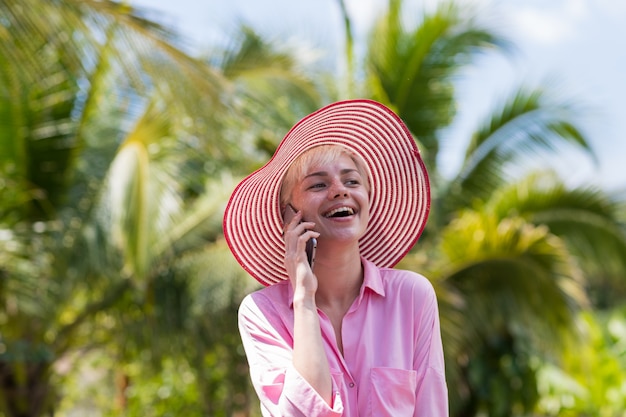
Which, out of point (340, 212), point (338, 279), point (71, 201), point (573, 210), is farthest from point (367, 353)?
point (573, 210)

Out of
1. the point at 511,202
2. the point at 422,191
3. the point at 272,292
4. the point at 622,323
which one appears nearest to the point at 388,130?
the point at 422,191

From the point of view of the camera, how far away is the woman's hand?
7.84ft

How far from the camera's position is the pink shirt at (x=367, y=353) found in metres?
2.34

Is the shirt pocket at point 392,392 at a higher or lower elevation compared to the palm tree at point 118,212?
higher

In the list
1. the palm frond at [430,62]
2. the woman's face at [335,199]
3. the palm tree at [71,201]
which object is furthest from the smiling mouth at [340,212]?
the palm frond at [430,62]

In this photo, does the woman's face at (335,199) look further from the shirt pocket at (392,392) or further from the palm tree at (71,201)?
the palm tree at (71,201)

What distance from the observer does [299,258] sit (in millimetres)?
2439

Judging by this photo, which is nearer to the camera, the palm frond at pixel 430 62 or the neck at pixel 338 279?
the neck at pixel 338 279

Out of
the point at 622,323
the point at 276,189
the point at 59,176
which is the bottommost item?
the point at 622,323

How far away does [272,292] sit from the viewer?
2.61 metres

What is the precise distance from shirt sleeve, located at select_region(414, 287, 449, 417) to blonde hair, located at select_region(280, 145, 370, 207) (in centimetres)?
44

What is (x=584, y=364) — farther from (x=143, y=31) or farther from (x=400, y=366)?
(x=400, y=366)

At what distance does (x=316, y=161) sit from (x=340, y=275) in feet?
1.08

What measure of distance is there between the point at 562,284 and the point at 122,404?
752 cm
